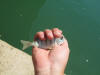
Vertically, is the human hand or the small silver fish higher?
the small silver fish

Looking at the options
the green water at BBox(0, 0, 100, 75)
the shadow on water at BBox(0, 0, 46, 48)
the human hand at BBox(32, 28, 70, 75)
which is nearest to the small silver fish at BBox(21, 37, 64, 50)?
the human hand at BBox(32, 28, 70, 75)

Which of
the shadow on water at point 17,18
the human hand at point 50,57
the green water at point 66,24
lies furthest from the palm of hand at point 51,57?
the shadow on water at point 17,18

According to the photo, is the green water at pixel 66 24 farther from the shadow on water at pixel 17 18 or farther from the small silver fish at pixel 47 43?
the small silver fish at pixel 47 43

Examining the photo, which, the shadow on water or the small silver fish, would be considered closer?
the small silver fish

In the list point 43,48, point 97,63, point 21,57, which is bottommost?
point 97,63

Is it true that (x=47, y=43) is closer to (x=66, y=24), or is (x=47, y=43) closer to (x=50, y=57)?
(x=50, y=57)

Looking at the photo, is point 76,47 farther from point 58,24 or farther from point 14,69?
point 14,69

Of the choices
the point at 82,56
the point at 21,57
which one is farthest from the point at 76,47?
the point at 21,57

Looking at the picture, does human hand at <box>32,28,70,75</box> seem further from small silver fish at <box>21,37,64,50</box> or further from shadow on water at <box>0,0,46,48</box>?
shadow on water at <box>0,0,46,48</box>
